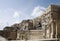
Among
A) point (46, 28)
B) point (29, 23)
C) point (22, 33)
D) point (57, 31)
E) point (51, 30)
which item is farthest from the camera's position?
point (29, 23)

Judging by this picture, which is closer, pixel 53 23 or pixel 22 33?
pixel 53 23

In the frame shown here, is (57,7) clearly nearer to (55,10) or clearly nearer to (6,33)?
(55,10)

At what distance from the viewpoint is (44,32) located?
17031 mm

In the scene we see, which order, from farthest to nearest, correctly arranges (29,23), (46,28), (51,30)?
(29,23) < (46,28) < (51,30)

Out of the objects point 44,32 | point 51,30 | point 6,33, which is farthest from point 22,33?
point 51,30

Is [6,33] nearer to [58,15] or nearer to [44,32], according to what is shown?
[44,32]

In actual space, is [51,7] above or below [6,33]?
above

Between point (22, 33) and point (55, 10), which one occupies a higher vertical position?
point (55, 10)

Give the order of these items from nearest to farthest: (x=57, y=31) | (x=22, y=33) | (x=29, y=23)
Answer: (x=57, y=31)
(x=22, y=33)
(x=29, y=23)

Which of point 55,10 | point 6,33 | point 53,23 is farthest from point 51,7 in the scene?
point 6,33

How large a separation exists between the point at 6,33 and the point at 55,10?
8.71m

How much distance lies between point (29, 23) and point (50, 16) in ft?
30.3

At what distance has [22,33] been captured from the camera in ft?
67.8

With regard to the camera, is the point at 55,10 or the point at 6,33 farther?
the point at 6,33
